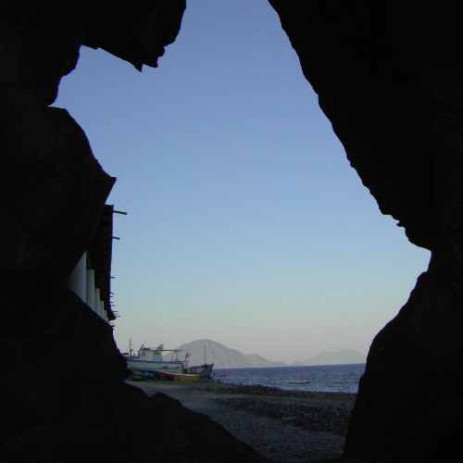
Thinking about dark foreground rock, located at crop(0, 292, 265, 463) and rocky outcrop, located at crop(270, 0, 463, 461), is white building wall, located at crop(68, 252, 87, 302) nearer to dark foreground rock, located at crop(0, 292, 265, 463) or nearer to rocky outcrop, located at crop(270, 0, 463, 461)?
dark foreground rock, located at crop(0, 292, 265, 463)

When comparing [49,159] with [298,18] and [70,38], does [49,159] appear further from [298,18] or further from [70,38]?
[298,18]

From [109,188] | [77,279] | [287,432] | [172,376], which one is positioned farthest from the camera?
[172,376]

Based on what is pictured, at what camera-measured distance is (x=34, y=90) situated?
8117mm

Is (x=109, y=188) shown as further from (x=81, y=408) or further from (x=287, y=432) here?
(x=287, y=432)

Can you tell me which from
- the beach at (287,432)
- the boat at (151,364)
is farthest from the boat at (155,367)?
the beach at (287,432)

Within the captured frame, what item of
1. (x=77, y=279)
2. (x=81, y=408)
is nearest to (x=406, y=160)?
(x=81, y=408)

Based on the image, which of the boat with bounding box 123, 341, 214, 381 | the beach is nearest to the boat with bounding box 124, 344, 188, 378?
the boat with bounding box 123, 341, 214, 381

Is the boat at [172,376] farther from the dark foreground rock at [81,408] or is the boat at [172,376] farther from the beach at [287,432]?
the dark foreground rock at [81,408]

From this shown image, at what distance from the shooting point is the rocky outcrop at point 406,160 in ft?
28.6

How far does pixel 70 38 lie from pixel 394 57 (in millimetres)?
6233

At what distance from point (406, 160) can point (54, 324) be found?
27.5 feet

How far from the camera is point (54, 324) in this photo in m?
7.50

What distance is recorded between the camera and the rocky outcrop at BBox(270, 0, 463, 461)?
872 centimetres

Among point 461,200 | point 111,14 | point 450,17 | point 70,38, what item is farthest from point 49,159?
point 450,17
